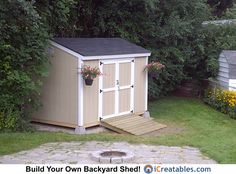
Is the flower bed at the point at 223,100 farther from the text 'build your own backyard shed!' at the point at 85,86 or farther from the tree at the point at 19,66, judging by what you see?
the tree at the point at 19,66

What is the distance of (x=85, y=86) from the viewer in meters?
12.3

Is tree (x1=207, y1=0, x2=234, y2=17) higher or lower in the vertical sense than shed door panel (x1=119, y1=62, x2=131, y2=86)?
higher

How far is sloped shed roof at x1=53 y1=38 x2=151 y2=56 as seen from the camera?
12516mm

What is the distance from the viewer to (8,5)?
33.6ft

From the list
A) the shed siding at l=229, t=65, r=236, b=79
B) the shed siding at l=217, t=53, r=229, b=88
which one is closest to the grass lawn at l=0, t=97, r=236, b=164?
the shed siding at l=217, t=53, r=229, b=88

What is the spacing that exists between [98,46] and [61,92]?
5.91ft

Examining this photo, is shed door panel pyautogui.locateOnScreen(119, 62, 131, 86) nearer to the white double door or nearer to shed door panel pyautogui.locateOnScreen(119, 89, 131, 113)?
the white double door

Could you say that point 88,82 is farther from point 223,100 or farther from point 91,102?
point 223,100

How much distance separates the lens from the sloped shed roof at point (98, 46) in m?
12.5

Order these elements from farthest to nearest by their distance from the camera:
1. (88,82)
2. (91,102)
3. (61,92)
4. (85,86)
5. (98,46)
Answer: (98,46), (61,92), (91,102), (85,86), (88,82)

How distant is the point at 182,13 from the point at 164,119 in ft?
16.7

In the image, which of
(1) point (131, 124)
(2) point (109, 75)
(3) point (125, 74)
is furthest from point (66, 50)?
(1) point (131, 124)

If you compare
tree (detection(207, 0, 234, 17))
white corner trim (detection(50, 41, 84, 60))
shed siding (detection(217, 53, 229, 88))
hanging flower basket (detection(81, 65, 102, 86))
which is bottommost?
shed siding (detection(217, 53, 229, 88))

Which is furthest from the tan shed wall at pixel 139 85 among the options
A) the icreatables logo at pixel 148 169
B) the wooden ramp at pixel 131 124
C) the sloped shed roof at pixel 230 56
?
the icreatables logo at pixel 148 169
